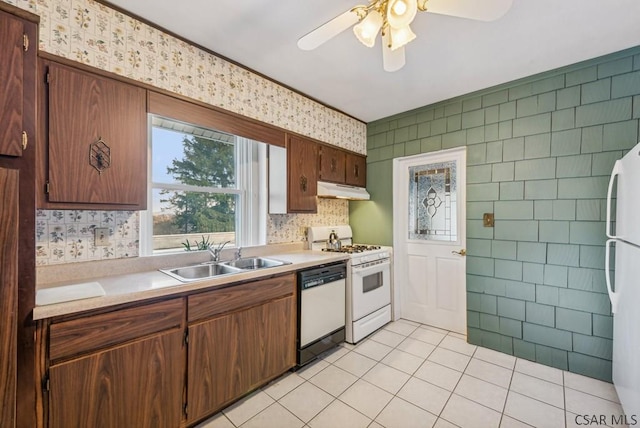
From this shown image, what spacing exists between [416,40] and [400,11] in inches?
36.2

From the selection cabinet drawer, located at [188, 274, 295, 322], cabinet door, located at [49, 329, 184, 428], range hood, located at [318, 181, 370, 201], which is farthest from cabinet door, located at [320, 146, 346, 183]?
cabinet door, located at [49, 329, 184, 428]

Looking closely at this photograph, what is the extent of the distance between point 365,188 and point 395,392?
2.50 meters

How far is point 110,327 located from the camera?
4.60ft

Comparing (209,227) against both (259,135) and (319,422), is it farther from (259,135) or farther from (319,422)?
(319,422)

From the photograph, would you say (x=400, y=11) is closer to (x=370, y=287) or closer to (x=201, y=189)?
(x=201, y=189)

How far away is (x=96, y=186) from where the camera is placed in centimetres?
162

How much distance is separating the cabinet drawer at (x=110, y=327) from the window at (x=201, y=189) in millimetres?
702

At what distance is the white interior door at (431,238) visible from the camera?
10.4ft

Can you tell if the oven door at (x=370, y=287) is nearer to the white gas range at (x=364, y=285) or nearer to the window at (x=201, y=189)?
the white gas range at (x=364, y=285)

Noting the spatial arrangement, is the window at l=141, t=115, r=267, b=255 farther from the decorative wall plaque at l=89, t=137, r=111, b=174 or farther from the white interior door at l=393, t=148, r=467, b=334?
the white interior door at l=393, t=148, r=467, b=334

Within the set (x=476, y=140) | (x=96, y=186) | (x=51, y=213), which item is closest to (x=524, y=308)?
(x=476, y=140)

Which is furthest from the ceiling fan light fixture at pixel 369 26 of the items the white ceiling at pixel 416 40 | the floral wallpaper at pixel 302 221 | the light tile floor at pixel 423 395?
the light tile floor at pixel 423 395

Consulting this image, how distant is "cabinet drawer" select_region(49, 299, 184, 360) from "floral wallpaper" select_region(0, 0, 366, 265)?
2.07 ft

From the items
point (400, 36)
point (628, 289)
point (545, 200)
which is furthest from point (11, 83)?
point (545, 200)
